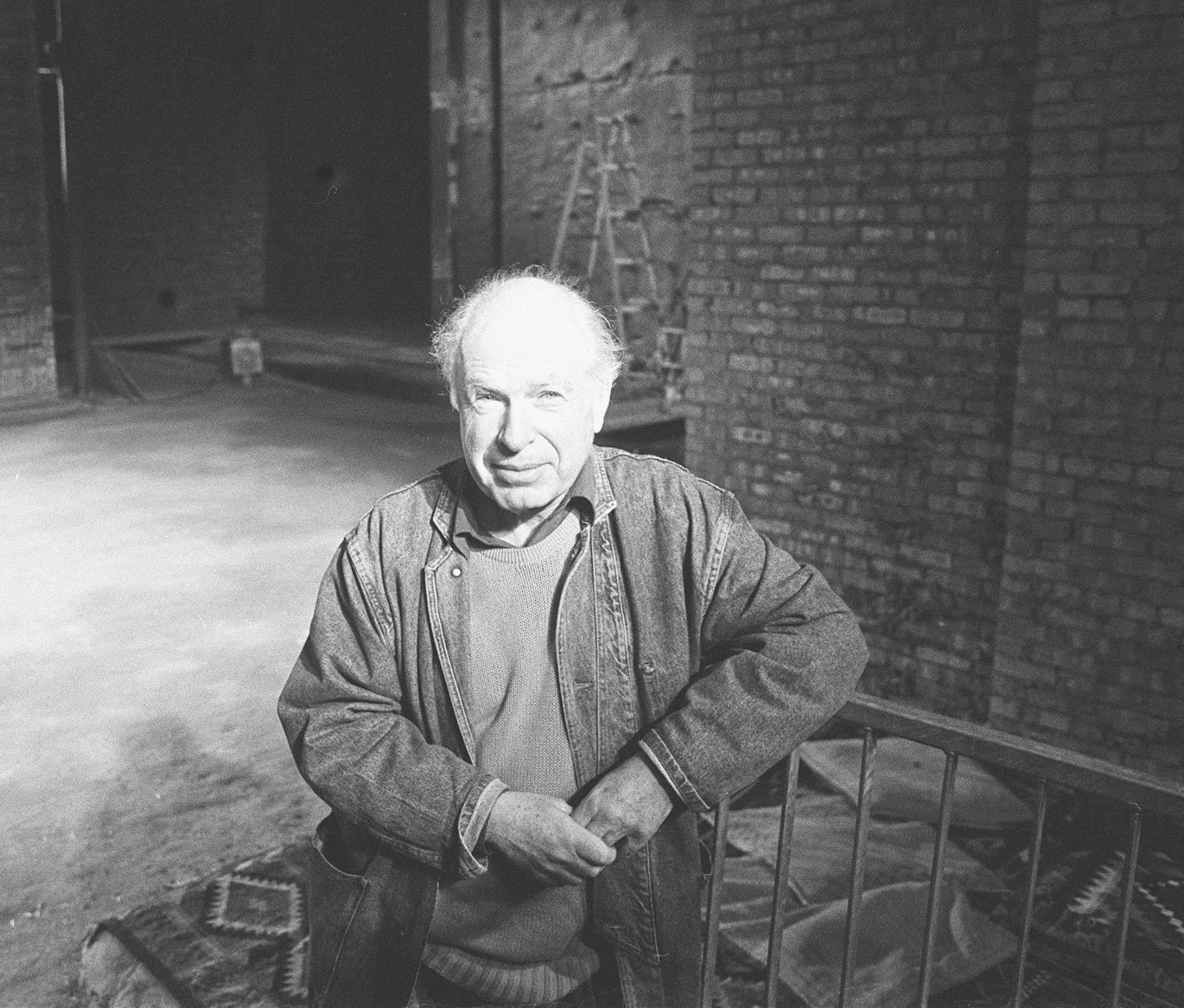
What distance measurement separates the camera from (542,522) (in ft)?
6.68

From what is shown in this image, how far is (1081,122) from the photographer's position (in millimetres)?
4574

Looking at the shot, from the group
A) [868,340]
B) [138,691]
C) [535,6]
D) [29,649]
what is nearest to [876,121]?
[868,340]

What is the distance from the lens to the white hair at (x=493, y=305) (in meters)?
1.96

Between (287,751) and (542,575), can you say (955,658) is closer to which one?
(287,751)

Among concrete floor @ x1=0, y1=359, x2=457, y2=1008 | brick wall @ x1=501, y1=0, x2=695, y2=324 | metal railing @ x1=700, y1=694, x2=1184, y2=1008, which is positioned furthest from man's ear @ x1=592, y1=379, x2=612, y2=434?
brick wall @ x1=501, y1=0, x2=695, y2=324

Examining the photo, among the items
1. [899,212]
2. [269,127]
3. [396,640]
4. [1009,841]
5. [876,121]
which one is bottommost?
[1009,841]

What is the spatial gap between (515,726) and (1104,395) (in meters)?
3.49

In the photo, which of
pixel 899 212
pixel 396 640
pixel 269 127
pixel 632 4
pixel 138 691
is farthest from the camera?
pixel 269 127

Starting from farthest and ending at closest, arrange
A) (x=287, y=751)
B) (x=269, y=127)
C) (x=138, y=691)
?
(x=269, y=127)
(x=138, y=691)
(x=287, y=751)

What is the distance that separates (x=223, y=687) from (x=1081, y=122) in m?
4.08

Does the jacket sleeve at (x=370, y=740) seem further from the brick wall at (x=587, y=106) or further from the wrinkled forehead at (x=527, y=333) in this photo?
the brick wall at (x=587, y=106)

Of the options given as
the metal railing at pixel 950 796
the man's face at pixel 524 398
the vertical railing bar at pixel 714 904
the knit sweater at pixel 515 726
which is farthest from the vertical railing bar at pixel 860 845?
the man's face at pixel 524 398

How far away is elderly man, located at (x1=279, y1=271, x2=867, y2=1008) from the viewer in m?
1.90

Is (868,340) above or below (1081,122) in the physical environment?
below
